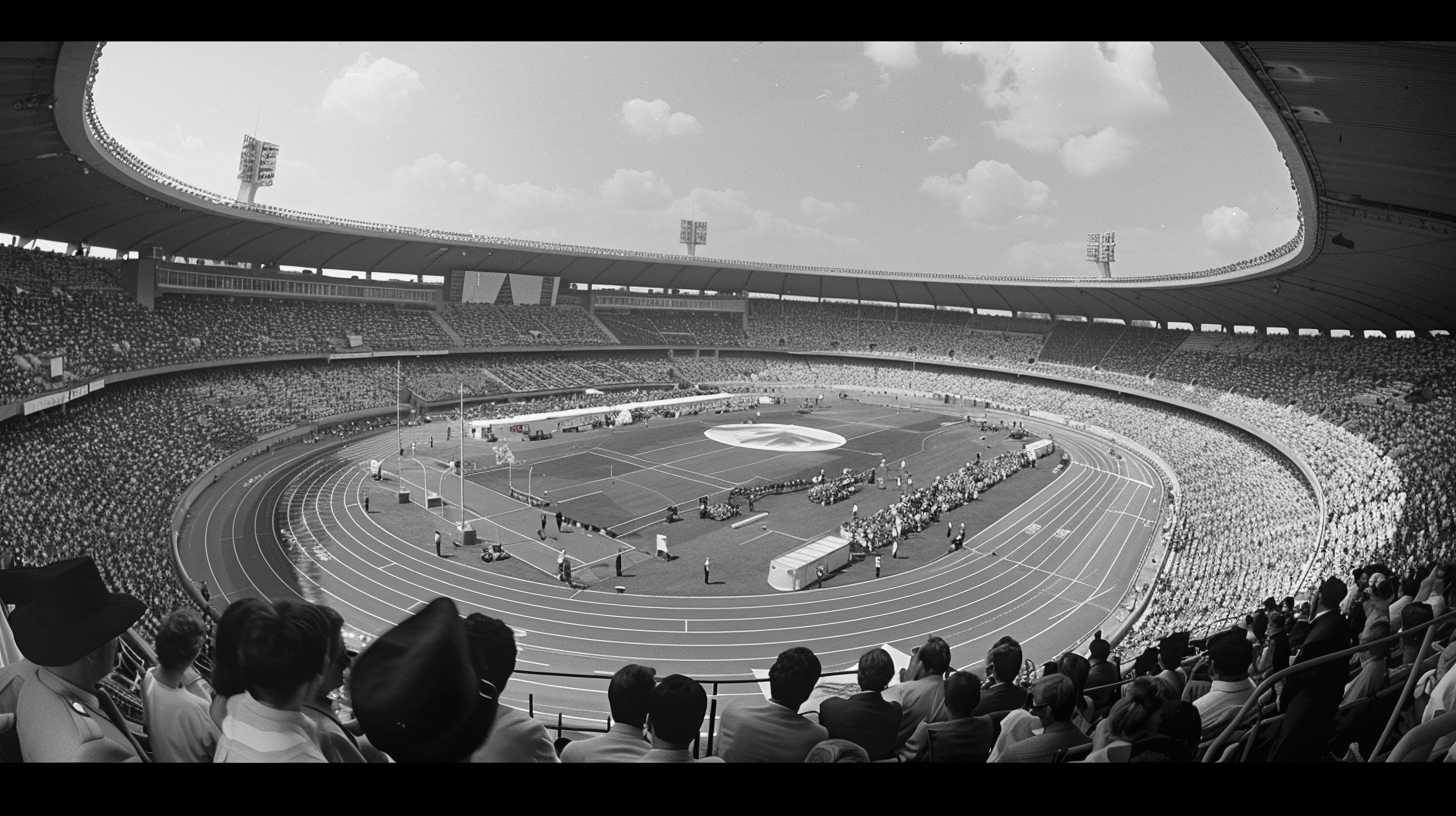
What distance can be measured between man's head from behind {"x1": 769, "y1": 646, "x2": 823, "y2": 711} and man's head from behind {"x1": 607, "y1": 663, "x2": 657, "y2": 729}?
2.52ft

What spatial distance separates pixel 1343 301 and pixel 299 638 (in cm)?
4812

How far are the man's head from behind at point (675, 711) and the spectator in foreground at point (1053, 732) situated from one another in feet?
6.59

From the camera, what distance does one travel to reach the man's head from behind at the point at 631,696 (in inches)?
147

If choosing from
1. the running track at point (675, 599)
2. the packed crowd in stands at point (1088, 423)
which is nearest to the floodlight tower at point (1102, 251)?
the packed crowd in stands at point (1088, 423)

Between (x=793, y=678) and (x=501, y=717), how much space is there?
1.74m

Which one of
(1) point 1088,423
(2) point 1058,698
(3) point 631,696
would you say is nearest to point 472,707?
(3) point 631,696

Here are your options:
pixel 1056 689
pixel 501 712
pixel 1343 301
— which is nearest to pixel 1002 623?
pixel 1056 689

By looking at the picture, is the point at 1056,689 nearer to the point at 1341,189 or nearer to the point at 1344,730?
the point at 1344,730

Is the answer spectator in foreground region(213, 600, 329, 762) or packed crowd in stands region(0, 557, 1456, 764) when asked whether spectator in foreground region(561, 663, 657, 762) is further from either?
spectator in foreground region(213, 600, 329, 762)

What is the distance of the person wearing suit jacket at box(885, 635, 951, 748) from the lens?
538 cm

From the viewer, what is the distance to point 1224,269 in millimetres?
40812

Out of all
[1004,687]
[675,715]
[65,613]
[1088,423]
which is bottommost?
[1088,423]

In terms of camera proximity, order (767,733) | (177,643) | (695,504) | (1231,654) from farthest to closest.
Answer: (695,504) < (1231,654) < (767,733) < (177,643)

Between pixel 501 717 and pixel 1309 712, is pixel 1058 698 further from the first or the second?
pixel 501 717
